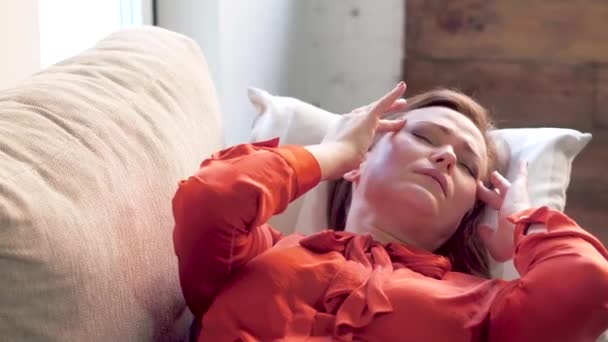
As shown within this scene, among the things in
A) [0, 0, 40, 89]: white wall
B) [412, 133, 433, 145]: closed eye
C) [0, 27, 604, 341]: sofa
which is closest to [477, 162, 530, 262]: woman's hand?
[412, 133, 433, 145]: closed eye

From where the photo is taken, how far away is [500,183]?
3.97 ft

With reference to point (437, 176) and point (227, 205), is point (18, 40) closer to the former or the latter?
point (227, 205)

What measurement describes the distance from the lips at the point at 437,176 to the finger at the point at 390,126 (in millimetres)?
93

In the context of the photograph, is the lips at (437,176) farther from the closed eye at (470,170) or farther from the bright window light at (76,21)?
the bright window light at (76,21)

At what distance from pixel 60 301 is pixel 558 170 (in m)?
0.87

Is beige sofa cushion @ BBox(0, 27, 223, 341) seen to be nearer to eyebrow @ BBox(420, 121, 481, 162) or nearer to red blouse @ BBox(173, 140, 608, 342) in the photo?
red blouse @ BBox(173, 140, 608, 342)

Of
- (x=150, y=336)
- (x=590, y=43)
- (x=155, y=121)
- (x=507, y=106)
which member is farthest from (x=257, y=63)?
(x=150, y=336)

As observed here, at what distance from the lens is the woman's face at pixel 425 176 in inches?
44.4

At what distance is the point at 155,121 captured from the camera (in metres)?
1.03

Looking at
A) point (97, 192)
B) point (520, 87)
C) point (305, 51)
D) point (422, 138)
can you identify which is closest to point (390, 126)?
point (422, 138)

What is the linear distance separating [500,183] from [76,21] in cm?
92

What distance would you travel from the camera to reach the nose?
1.13m

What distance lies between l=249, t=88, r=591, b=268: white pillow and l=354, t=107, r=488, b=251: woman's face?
122 mm

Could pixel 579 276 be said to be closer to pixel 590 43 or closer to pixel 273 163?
pixel 273 163
